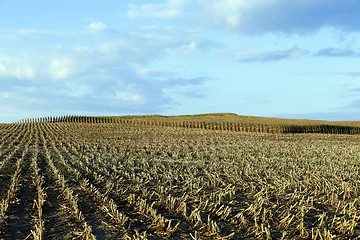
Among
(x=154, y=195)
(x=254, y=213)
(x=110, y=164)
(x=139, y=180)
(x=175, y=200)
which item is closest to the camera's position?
(x=254, y=213)

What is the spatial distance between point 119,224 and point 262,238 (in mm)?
2914

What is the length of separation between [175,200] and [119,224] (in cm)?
207

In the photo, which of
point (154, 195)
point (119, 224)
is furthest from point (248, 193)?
Result: point (119, 224)

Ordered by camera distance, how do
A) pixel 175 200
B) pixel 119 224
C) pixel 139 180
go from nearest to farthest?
pixel 119 224
pixel 175 200
pixel 139 180

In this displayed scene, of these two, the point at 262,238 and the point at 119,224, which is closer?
the point at 262,238

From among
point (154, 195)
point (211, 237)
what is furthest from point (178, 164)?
point (211, 237)

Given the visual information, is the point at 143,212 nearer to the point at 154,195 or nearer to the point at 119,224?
the point at 119,224

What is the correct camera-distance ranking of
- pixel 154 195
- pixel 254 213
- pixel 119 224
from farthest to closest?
pixel 154 195
pixel 254 213
pixel 119 224

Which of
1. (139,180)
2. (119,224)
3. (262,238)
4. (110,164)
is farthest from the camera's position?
(110,164)

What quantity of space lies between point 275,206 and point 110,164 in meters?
8.80

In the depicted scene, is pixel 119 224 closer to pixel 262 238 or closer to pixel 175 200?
pixel 175 200

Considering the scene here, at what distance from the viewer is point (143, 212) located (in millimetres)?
7480

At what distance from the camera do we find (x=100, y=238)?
6.26m

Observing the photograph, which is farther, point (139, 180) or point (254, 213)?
point (139, 180)
